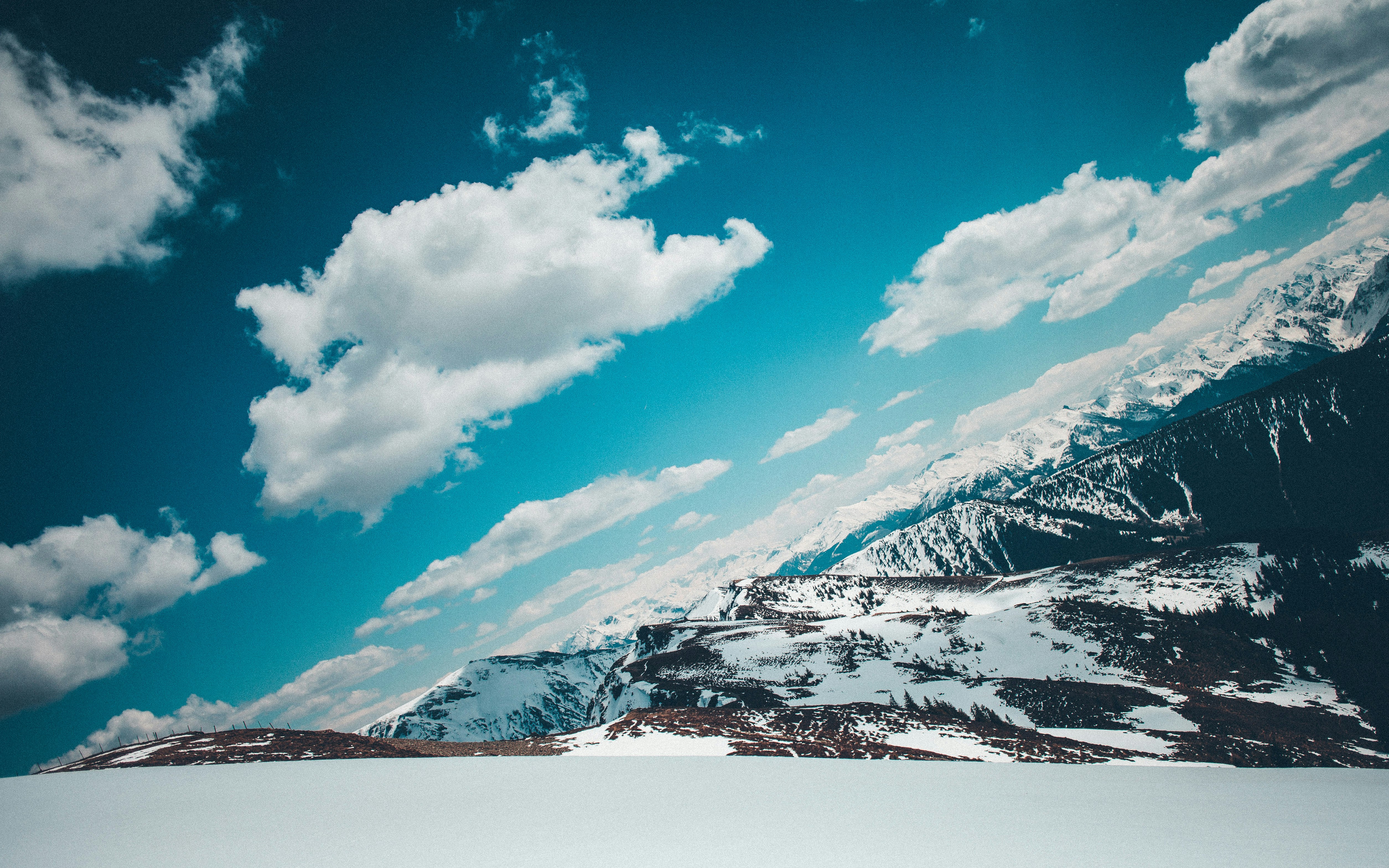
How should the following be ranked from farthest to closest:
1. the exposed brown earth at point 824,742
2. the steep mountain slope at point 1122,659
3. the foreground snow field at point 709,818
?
the steep mountain slope at point 1122,659, the exposed brown earth at point 824,742, the foreground snow field at point 709,818

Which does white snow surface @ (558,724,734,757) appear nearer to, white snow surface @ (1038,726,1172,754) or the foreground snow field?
the foreground snow field

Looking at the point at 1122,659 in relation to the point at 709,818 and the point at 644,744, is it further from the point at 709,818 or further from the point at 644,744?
the point at 709,818

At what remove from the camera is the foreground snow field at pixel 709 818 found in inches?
292

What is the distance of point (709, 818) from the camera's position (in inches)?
350

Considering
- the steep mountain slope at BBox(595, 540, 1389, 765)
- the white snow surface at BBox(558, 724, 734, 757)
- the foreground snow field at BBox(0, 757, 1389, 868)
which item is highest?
the foreground snow field at BBox(0, 757, 1389, 868)

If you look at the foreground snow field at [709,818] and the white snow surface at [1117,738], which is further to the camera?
the white snow surface at [1117,738]

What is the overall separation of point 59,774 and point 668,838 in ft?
73.5

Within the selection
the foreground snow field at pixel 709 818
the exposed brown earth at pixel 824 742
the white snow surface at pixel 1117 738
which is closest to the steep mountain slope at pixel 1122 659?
the white snow surface at pixel 1117 738

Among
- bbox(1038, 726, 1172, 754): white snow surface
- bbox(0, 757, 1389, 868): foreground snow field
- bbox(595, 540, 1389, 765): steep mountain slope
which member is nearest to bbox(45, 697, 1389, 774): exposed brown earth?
bbox(595, 540, 1389, 765): steep mountain slope

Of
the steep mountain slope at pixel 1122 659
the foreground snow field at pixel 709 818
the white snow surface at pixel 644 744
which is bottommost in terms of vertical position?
the steep mountain slope at pixel 1122 659

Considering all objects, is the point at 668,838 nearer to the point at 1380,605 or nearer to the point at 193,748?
the point at 193,748

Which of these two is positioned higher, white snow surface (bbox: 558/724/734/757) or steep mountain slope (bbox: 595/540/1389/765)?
white snow surface (bbox: 558/724/734/757)

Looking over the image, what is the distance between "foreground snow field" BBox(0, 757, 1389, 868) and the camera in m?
7.43

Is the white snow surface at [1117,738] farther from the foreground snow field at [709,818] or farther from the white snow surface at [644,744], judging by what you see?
the foreground snow field at [709,818]
